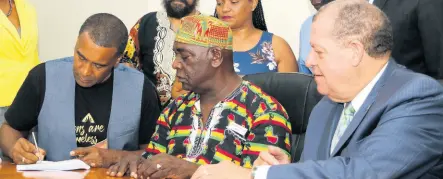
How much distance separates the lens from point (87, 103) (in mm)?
3400

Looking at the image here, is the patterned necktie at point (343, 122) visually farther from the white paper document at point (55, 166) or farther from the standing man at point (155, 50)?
the standing man at point (155, 50)

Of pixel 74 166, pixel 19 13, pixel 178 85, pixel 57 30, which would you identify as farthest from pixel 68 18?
pixel 74 166

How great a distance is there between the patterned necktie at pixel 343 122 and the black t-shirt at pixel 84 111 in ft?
3.97

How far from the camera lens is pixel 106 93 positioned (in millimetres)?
3463

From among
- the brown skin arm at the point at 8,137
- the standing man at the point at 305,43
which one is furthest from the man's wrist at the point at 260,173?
the standing man at the point at 305,43

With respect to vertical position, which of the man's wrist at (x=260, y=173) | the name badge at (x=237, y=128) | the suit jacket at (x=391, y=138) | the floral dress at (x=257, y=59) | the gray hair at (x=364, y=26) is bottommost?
the floral dress at (x=257, y=59)

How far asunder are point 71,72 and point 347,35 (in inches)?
63.8

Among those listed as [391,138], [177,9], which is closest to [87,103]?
[177,9]

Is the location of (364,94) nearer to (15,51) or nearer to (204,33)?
(204,33)

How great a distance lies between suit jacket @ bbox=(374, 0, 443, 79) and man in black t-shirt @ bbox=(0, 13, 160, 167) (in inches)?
47.6

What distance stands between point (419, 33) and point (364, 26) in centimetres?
110

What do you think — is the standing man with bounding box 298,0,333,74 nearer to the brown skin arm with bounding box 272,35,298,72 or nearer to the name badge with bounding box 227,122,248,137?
the brown skin arm with bounding box 272,35,298,72

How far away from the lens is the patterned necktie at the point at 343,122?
8.07 feet

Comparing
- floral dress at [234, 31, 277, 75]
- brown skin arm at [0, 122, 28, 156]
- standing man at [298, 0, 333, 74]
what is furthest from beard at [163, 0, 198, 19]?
brown skin arm at [0, 122, 28, 156]
